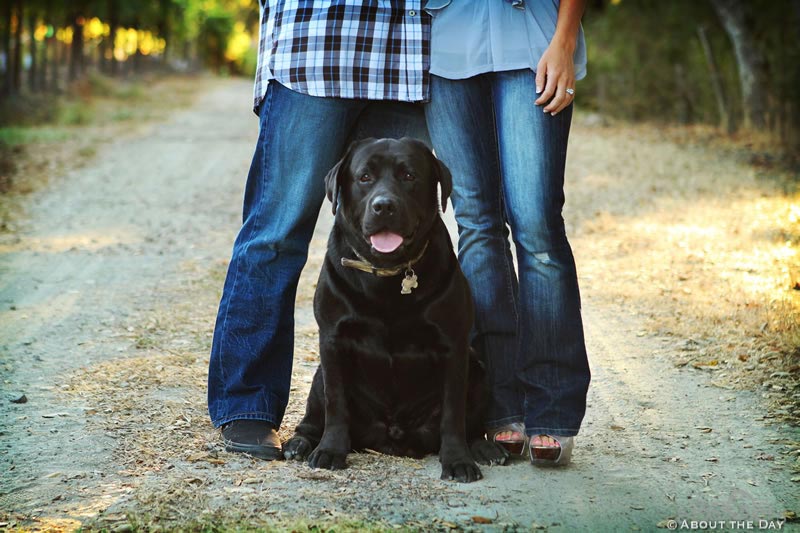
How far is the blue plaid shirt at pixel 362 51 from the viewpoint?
323 centimetres

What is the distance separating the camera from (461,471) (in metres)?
3.14

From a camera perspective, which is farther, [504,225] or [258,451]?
[504,225]

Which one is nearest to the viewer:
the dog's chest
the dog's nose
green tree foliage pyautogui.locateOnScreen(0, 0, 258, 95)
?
the dog's nose

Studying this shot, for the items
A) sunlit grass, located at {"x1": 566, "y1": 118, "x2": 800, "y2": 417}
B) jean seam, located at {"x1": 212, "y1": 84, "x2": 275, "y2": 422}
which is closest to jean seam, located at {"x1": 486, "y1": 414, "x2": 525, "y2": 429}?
jean seam, located at {"x1": 212, "y1": 84, "x2": 275, "y2": 422}

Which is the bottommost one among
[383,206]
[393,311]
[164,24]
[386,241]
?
[393,311]

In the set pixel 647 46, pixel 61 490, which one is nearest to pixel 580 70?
pixel 61 490

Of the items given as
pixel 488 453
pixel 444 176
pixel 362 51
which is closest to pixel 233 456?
pixel 488 453

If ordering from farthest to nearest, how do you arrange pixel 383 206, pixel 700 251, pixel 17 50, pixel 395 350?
1. pixel 17 50
2. pixel 700 251
3. pixel 395 350
4. pixel 383 206

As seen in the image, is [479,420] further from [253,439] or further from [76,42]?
[76,42]

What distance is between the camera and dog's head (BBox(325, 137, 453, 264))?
3.11 m

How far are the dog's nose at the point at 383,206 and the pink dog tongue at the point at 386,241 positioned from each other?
0.07 metres

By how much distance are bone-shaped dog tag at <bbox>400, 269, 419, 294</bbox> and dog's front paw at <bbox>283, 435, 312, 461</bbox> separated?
0.70m

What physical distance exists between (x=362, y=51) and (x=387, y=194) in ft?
1.74

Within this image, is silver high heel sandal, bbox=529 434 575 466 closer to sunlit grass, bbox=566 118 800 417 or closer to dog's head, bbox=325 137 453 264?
dog's head, bbox=325 137 453 264
